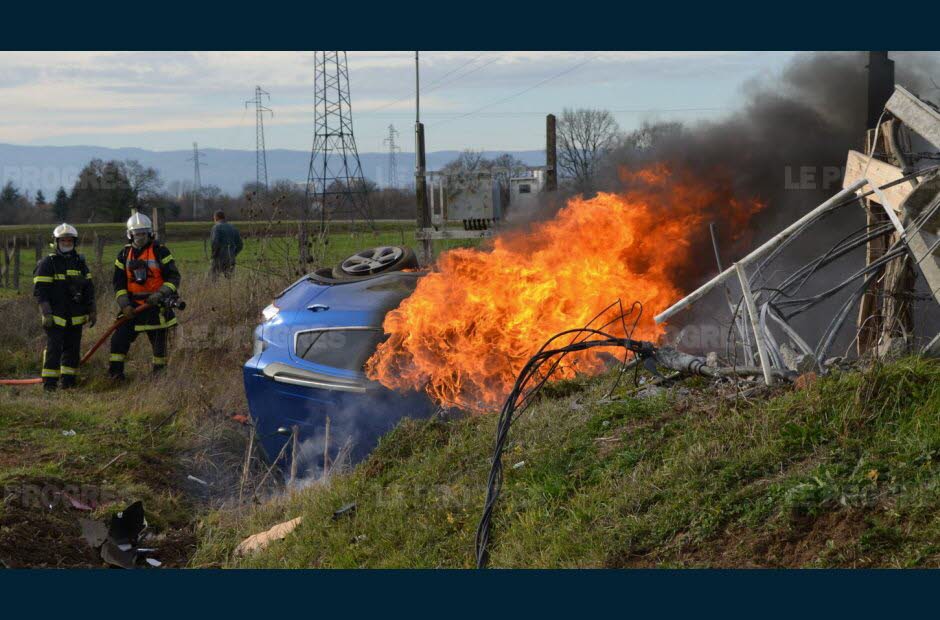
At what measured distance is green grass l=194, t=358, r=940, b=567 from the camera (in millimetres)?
4805

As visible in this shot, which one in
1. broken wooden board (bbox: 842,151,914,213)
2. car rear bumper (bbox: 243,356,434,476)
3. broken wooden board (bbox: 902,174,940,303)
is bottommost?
car rear bumper (bbox: 243,356,434,476)

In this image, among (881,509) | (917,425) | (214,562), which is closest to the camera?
(881,509)

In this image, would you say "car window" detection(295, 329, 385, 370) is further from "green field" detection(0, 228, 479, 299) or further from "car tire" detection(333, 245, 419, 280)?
"green field" detection(0, 228, 479, 299)

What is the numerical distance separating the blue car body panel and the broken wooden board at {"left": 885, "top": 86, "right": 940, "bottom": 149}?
177 inches

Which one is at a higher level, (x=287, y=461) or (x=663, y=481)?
(x=663, y=481)

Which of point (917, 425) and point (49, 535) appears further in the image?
point (49, 535)

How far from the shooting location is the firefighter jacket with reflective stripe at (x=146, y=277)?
13266 mm

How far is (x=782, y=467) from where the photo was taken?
17.3ft

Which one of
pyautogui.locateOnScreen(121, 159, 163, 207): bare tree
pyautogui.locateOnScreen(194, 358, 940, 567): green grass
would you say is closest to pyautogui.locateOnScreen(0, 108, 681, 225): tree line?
pyautogui.locateOnScreen(121, 159, 163, 207): bare tree

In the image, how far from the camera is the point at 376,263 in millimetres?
9812

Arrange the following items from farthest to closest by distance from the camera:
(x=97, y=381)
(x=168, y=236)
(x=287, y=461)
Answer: (x=168, y=236)
(x=97, y=381)
(x=287, y=461)

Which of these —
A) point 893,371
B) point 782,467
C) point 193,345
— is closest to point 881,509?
point 782,467

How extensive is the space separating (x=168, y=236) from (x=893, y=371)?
3406 centimetres

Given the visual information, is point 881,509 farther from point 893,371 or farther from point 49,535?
point 49,535
